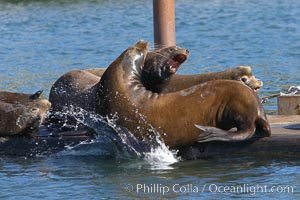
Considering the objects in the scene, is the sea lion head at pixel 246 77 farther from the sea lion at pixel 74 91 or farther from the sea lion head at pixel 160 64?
the sea lion at pixel 74 91

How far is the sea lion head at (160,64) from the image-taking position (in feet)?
29.6

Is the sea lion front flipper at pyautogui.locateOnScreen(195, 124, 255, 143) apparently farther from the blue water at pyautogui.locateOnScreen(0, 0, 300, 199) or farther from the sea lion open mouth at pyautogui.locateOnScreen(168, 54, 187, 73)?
the sea lion open mouth at pyautogui.locateOnScreen(168, 54, 187, 73)

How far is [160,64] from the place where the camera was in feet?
29.6

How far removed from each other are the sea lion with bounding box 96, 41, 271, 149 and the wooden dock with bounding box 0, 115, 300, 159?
17 cm

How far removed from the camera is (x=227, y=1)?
1182 inches

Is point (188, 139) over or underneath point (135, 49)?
underneath

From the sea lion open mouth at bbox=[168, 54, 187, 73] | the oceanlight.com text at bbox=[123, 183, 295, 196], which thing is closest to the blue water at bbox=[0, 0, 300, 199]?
the oceanlight.com text at bbox=[123, 183, 295, 196]

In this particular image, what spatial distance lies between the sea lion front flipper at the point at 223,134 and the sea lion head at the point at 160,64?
3.01ft

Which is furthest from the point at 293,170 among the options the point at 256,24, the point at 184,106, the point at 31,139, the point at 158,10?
the point at 256,24

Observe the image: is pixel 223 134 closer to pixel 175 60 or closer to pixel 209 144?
pixel 209 144

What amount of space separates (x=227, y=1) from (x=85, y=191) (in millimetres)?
22668

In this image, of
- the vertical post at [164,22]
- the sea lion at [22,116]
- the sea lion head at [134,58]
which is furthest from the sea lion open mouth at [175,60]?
the vertical post at [164,22]

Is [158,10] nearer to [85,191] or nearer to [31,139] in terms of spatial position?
[31,139]

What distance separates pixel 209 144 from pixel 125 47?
11.6m
